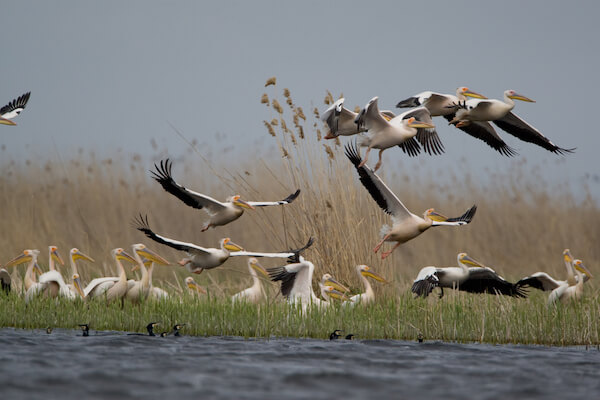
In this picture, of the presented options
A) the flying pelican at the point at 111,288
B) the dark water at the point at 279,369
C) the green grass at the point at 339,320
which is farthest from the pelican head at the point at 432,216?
the flying pelican at the point at 111,288

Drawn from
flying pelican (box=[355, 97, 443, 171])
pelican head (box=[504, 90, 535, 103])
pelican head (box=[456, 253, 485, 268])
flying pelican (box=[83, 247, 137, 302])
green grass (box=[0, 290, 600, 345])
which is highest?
pelican head (box=[504, 90, 535, 103])

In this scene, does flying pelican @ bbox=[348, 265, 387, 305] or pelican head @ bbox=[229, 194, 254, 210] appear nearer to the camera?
pelican head @ bbox=[229, 194, 254, 210]

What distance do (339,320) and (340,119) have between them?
2.33m

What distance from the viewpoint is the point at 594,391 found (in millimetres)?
6113

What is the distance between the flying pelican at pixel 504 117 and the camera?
9156 mm

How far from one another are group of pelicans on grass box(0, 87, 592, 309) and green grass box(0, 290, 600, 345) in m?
0.32

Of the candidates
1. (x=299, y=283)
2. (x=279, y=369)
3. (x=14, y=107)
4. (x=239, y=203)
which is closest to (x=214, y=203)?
(x=239, y=203)

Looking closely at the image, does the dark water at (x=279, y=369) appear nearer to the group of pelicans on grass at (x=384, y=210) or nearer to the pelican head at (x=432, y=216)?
the group of pelicans on grass at (x=384, y=210)

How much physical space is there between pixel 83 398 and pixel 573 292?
266 inches

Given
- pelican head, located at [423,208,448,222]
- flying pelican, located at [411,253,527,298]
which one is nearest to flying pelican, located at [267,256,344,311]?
flying pelican, located at [411,253,527,298]

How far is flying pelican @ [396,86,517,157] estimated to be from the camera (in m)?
9.25

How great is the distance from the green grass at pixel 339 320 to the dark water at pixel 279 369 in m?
0.34

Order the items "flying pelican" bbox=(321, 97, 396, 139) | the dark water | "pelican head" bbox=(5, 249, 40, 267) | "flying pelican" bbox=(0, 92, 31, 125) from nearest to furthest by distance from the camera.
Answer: the dark water → "flying pelican" bbox=(321, 97, 396, 139) → "pelican head" bbox=(5, 249, 40, 267) → "flying pelican" bbox=(0, 92, 31, 125)

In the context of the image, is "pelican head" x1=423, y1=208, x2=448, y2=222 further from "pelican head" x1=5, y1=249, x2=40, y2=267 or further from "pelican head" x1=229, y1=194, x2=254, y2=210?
"pelican head" x1=5, y1=249, x2=40, y2=267
